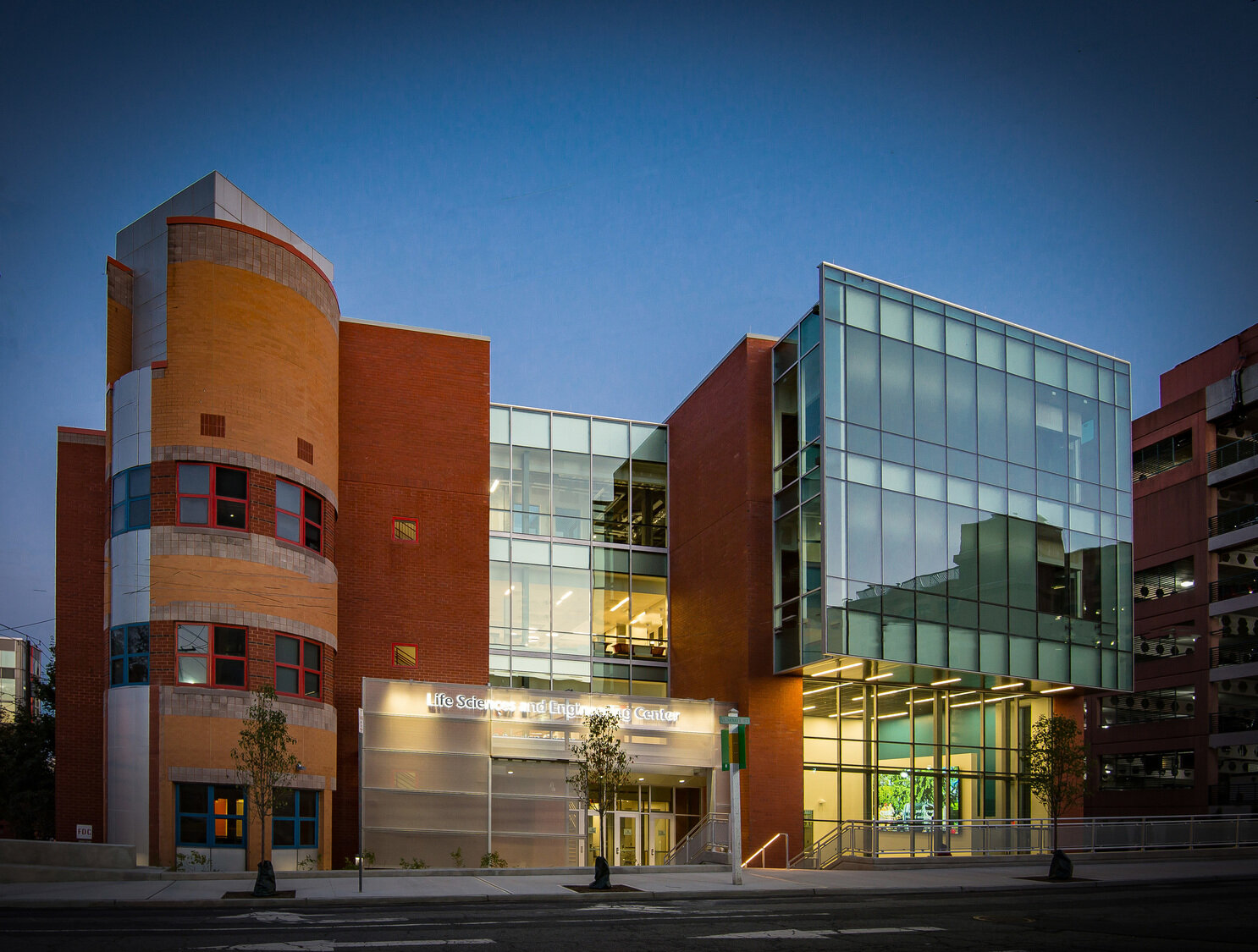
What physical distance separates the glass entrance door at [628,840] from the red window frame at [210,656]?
13.8 m

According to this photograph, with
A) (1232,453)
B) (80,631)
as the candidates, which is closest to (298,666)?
(80,631)

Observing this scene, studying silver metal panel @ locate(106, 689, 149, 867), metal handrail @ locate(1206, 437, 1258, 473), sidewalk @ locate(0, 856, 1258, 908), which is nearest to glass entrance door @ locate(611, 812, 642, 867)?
sidewalk @ locate(0, 856, 1258, 908)

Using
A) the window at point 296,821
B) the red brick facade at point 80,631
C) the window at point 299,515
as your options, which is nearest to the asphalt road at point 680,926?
the window at point 296,821

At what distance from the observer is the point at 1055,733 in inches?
1243

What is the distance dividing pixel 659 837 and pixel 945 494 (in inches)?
571

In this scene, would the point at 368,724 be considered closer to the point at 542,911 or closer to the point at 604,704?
the point at 604,704

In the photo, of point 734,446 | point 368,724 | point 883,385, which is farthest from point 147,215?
point 883,385

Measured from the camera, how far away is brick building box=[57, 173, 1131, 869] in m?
29.1

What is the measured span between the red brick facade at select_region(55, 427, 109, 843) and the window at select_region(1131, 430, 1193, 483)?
156 feet

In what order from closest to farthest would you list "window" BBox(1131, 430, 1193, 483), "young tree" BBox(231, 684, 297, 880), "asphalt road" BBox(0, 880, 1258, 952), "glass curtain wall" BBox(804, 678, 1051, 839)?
"asphalt road" BBox(0, 880, 1258, 952), "young tree" BBox(231, 684, 297, 880), "glass curtain wall" BBox(804, 678, 1051, 839), "window" BBox(1131, 430, 1193, 483)

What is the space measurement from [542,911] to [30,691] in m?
40.2

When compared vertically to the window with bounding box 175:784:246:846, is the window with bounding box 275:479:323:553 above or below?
above

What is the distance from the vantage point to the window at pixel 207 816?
27.4m

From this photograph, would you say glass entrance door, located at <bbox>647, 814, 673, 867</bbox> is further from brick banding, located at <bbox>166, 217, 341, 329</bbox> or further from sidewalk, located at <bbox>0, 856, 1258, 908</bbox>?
brick banding, located at <bbox>166, 217, 341, 329</bbox>
